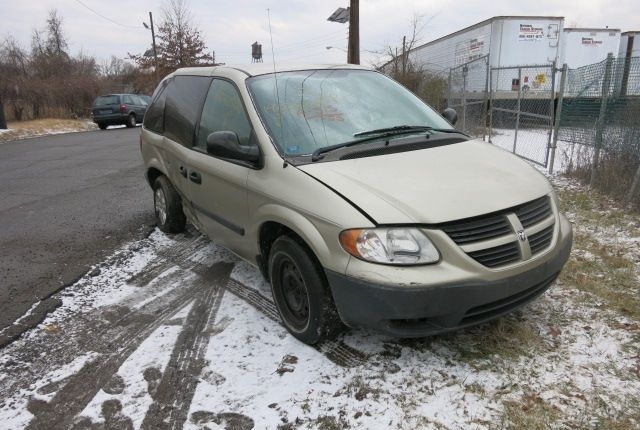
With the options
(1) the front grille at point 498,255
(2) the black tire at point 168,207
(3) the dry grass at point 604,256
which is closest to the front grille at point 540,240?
(1) the front grille at point 498,255

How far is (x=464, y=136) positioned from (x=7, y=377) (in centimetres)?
358

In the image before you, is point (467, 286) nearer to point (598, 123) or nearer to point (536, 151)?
point (598, 123)

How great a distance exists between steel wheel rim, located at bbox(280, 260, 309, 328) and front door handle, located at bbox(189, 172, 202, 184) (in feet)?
4.48

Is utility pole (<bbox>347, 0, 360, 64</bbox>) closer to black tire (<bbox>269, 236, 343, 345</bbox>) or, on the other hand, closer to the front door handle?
the front door handle

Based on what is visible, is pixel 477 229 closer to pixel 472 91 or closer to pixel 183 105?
pixel 183 105

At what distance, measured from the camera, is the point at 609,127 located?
686 cm

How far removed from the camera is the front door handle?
4.23 metres

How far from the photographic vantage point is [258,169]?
338 centimetres

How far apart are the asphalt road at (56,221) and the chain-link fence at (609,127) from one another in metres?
6.06

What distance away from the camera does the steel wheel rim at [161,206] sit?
553cm

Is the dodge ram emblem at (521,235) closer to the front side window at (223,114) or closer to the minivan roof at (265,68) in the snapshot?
the front side window at (223,114)

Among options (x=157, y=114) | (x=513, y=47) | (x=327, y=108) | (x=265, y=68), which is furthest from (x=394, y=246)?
(x=513, y=47)

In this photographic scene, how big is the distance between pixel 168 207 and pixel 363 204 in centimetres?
326

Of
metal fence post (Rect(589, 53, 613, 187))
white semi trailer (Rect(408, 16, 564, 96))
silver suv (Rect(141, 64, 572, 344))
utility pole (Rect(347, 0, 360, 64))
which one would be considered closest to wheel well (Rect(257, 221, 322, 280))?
silver suv (Rect(141, 64, 572, 344))
